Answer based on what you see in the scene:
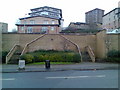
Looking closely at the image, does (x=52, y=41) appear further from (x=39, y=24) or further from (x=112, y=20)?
(x=112, y=20)

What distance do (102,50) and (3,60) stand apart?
15.5 m

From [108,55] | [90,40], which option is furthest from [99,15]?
[108,55]

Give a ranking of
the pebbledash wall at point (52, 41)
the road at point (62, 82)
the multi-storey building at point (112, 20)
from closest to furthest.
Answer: the road at point (62, 82) < the pebbledash wall at point (52, 41) < the multi-storey building at point (112, 20)

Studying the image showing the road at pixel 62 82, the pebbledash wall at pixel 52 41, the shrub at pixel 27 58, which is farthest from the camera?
the pebbledash wall at pixel 52 41

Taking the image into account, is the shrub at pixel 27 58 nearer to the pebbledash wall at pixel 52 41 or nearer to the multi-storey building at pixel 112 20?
the pebbledash wall at pixel 52 41

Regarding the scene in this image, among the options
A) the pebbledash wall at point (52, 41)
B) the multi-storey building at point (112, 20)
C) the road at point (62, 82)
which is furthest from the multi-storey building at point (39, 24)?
the road at point (62, 82)

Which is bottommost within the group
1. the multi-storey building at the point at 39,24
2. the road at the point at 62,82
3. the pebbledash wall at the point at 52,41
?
the road at the point at 62,82

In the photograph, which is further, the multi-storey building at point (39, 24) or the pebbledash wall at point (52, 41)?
the multi-storey building at point (39, 24)

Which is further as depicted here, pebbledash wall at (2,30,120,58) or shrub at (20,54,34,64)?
pebbledash wall at (2,30,120,58)

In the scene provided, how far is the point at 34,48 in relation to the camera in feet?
99.0

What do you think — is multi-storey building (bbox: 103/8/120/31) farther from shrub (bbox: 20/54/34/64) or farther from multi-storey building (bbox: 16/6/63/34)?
shrub (bbox: 20/54/34/64)

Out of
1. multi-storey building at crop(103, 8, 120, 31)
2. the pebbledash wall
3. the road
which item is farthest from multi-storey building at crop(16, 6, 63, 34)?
the road

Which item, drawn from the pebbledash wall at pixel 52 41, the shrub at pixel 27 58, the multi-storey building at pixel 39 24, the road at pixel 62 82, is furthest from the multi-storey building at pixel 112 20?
the road at pixel 62 82

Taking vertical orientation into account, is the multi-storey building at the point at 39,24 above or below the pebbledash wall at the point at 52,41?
above
